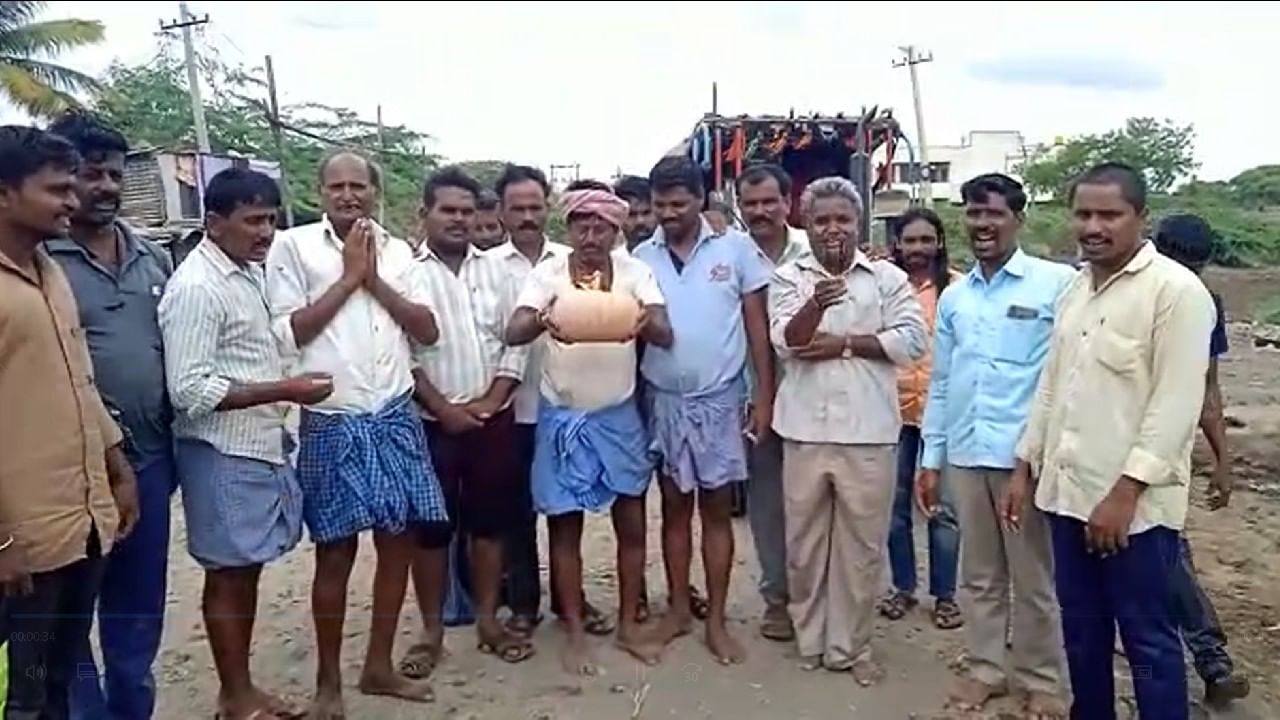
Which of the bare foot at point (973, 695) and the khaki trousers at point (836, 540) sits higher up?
the khaki trousers at point (836, 540)

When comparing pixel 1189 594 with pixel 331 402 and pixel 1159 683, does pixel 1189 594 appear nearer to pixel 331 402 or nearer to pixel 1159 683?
pixel 1159 683

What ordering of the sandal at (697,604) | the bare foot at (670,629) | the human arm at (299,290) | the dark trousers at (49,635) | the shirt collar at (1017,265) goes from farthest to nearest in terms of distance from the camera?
the sandal at (697,604) < the bare foot at (670,629) < the shirt collar at (1017,265) < the human arm at (299,290) < the dark trousers at (49,635)

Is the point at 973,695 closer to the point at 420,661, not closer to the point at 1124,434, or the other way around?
the point at 1124,434

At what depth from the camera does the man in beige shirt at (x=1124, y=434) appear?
10.3 ft

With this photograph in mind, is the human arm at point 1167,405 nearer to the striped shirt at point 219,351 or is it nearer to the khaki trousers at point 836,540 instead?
the khaki trousers at point 836,540

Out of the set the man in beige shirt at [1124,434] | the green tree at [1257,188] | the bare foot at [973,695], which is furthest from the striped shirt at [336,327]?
the green tree at [1257,188]

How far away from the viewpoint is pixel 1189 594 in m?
4.03

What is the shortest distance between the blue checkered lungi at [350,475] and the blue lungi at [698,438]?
1004mm

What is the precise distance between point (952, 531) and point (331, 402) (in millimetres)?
2603

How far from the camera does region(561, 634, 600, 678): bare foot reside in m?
4.34

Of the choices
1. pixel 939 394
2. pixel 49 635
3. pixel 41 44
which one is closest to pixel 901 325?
pixel 939 394

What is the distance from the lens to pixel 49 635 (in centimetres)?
303

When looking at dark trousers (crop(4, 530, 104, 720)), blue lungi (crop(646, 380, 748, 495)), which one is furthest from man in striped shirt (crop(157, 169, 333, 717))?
blue lungi (crop(646, 380, 748, 495))

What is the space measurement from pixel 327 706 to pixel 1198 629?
294cm
